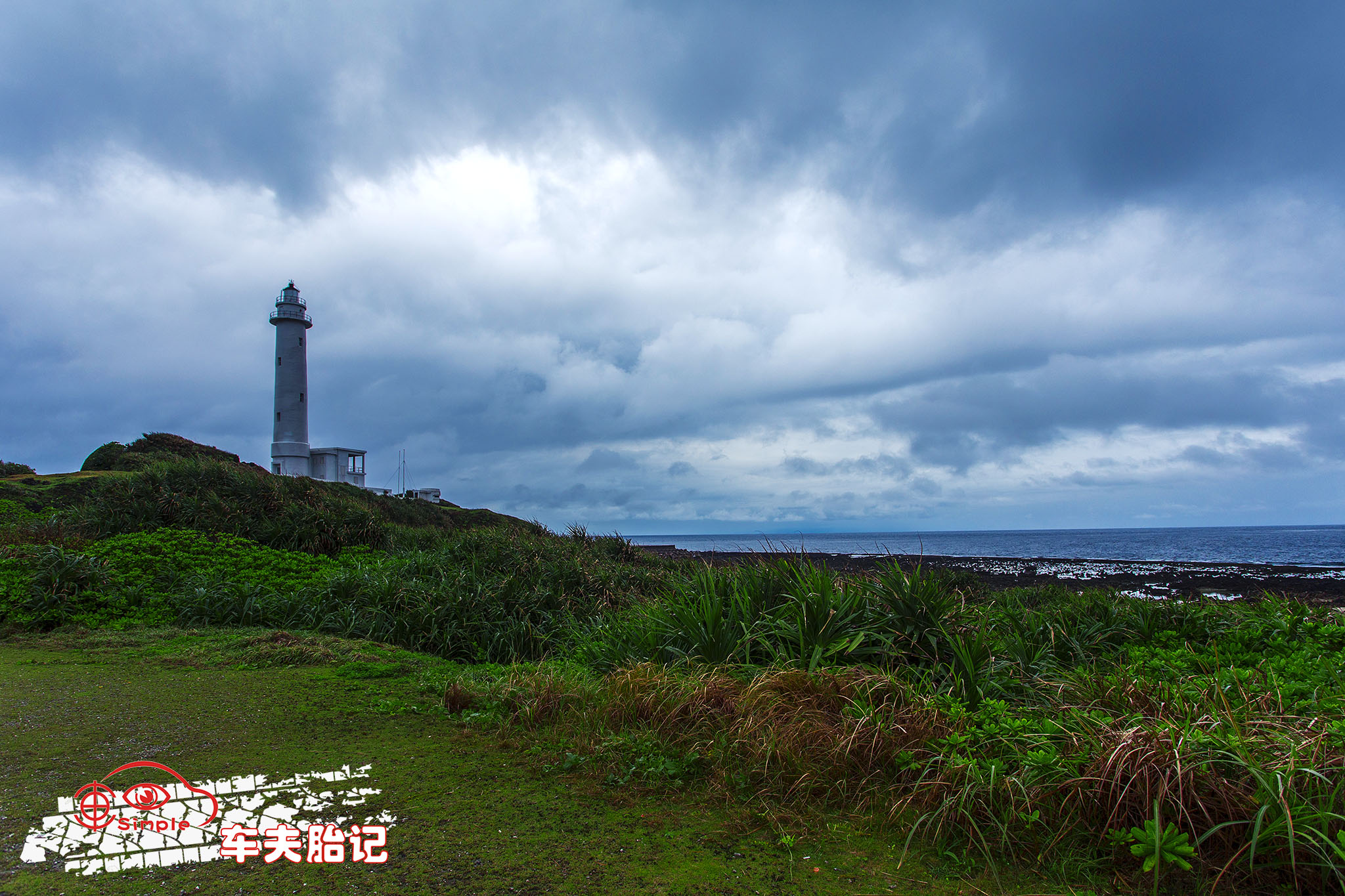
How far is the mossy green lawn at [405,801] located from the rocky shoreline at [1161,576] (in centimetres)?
1495

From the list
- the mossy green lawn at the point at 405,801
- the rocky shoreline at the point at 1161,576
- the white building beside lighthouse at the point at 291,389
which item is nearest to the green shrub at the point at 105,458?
the white building beside lighthouse at the point at 291,389

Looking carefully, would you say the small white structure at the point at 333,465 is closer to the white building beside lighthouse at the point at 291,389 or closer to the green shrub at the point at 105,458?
the white building beside lighthouse at the point at 291,389

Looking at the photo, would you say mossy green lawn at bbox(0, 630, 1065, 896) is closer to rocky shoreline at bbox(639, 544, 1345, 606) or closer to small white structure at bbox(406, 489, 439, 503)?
rocky shoreline at bbox(639, 544, 1345, 606)

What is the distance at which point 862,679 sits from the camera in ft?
14.2

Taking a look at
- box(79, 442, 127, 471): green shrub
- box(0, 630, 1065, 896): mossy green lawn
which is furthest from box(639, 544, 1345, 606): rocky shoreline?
box(79, 442, 127, 471): green shrub

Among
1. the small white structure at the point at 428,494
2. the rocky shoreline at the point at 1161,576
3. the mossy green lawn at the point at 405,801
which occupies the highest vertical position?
the small white structure at the point at 428,494

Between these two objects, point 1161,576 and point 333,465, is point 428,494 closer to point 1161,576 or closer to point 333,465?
point 333,465

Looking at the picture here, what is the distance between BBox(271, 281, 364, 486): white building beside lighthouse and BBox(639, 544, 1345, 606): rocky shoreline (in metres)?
24.5

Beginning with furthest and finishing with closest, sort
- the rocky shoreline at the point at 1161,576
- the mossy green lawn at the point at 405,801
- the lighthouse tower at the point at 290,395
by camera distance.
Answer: the lighthouse tower at the point at 290,395, the rocky shoreline at the point at 1161,576, the mossy green lawn at the point at 405,801

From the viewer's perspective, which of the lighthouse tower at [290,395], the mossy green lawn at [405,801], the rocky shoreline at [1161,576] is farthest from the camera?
the lighthouse tower at [290,395]

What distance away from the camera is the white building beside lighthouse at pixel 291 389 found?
42.4 metres

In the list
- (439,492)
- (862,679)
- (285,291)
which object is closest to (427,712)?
(862,679)

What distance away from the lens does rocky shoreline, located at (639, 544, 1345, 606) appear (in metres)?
25.4

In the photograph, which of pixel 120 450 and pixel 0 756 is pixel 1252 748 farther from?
pixel 120 450
